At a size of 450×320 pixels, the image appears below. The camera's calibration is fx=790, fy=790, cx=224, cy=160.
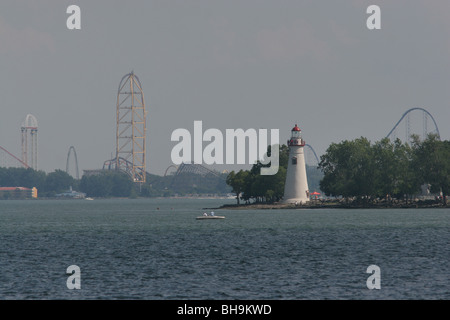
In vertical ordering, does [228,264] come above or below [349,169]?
below

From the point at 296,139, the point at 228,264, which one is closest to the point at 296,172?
the point at 296,139

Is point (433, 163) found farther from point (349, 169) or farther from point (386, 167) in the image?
point (349, 169)

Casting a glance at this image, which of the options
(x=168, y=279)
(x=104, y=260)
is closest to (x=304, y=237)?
(x=104, y=260)

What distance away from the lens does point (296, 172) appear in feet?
561

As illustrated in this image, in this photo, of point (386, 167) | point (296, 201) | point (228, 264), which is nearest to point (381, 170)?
point (386, 167)

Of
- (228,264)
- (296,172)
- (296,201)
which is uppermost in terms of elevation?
(296,172)

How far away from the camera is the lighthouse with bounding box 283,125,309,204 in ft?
552

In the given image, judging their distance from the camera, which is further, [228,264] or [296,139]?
[296,139]

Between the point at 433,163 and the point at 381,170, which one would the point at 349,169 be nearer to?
the point at 381,170

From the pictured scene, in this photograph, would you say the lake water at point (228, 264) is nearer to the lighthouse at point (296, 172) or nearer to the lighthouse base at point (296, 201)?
the lighthouse at point (296, 172)

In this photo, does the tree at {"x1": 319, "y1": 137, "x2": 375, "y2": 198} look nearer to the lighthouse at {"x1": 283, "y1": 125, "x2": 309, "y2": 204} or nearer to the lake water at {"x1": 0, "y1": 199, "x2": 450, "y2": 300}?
the lighthouse at {"x1": 283, "y1": 125, "x2": 309, "y2": 204}

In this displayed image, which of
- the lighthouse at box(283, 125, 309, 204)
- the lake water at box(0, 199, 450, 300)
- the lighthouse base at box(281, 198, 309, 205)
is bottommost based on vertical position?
the lake water at box(0, 199, 450, 300)

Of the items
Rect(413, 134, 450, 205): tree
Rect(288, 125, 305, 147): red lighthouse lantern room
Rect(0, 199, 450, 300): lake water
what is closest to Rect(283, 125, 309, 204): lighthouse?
Rect(288, 125, 305, 147): red lighthouse lantern room

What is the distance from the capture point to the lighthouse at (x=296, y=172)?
168250 mm
